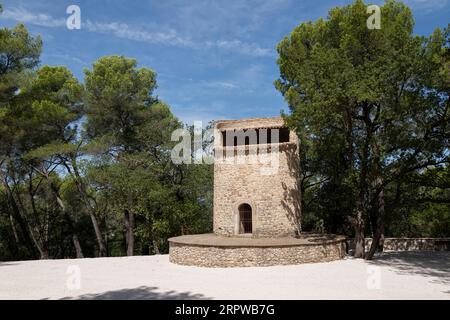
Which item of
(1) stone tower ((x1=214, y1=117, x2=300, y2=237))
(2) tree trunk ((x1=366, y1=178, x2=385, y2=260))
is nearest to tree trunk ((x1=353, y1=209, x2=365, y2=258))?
(2) tree trunk ((x1=366, y1=178, x2=385, y2=260))

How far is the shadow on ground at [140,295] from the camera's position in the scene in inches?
340

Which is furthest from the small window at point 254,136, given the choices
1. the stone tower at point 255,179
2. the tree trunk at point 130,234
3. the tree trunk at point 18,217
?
the tree trunk at point 18,217

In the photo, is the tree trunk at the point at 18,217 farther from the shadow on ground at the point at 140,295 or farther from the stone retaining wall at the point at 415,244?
the stone retaining wall at the point at 415,244

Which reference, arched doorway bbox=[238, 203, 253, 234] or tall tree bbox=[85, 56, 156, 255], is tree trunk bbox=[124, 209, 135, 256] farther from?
arched doorway bbox=[238, 203, 253, 234]

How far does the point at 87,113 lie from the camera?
2220 cm

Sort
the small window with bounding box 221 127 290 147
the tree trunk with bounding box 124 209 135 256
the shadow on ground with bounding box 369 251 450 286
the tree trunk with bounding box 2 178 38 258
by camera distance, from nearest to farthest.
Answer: the shadow on ground with bounding box 369 251 450 286
the small window with bounding box 221 127 290 147
the tree trunk with bounding box 2 178 38 258
the tree trunk with bounding box 124 209 135 256

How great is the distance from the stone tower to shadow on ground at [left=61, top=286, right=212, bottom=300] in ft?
23.4

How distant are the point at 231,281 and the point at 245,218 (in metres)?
6.78

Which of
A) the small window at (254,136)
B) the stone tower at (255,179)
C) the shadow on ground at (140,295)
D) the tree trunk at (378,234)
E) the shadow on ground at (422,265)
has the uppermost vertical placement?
the small window at (254,136)

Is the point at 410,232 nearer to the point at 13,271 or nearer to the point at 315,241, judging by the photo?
the point at 315,241

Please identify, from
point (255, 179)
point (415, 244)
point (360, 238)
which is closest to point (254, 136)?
point (255, 179)

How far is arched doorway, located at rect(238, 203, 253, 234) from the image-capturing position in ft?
55.3

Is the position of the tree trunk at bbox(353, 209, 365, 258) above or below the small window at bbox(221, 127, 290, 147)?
below

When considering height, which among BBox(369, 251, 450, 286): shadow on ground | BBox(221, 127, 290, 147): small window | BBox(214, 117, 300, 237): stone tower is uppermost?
BBox(221, 127, 290, 147): small window
